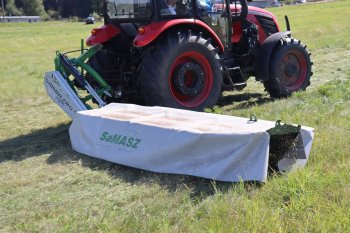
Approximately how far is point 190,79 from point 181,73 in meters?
0.28

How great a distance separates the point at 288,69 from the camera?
788 cm

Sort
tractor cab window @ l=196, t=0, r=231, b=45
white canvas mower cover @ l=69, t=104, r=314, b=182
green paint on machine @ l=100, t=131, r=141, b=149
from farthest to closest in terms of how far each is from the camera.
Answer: tractor cab window @ l=196, t=0, r=231, b=45 → green paint on machine @ l=100, t=131, r=141, b=149 → white canvas mower cover @ l=69, t=104, r=314, b=182

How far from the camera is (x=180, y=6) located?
21.9 feet

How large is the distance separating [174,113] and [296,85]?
3.62 m

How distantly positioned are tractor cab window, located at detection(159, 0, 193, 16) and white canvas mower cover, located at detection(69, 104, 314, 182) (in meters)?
1.78

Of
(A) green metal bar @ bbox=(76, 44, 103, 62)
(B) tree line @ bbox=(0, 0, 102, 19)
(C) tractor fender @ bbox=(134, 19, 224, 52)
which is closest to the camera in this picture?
(C) tractor fender @ bbox=(134, 19, 224, 52)

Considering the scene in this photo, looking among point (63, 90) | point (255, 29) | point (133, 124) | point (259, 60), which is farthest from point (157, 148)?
point (255, 29)

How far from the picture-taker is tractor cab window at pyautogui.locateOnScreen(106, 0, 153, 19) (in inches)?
262

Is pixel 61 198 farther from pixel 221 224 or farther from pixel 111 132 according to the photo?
pixel 221 224

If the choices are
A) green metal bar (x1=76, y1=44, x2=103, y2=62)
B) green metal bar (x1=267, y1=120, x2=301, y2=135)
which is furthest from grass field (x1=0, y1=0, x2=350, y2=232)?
green metal bar (x1=76, y1=44, x2=103, y2=62)

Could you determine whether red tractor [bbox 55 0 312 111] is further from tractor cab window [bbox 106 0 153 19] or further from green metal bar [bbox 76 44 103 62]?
green metal bar [bbox 76 44 103 62]

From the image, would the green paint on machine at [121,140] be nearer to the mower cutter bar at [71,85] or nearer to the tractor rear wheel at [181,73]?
the mower cutter bar at [71,85]

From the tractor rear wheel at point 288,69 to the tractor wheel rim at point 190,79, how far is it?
1282mm

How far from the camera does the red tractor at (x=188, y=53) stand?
6277 millimetres
